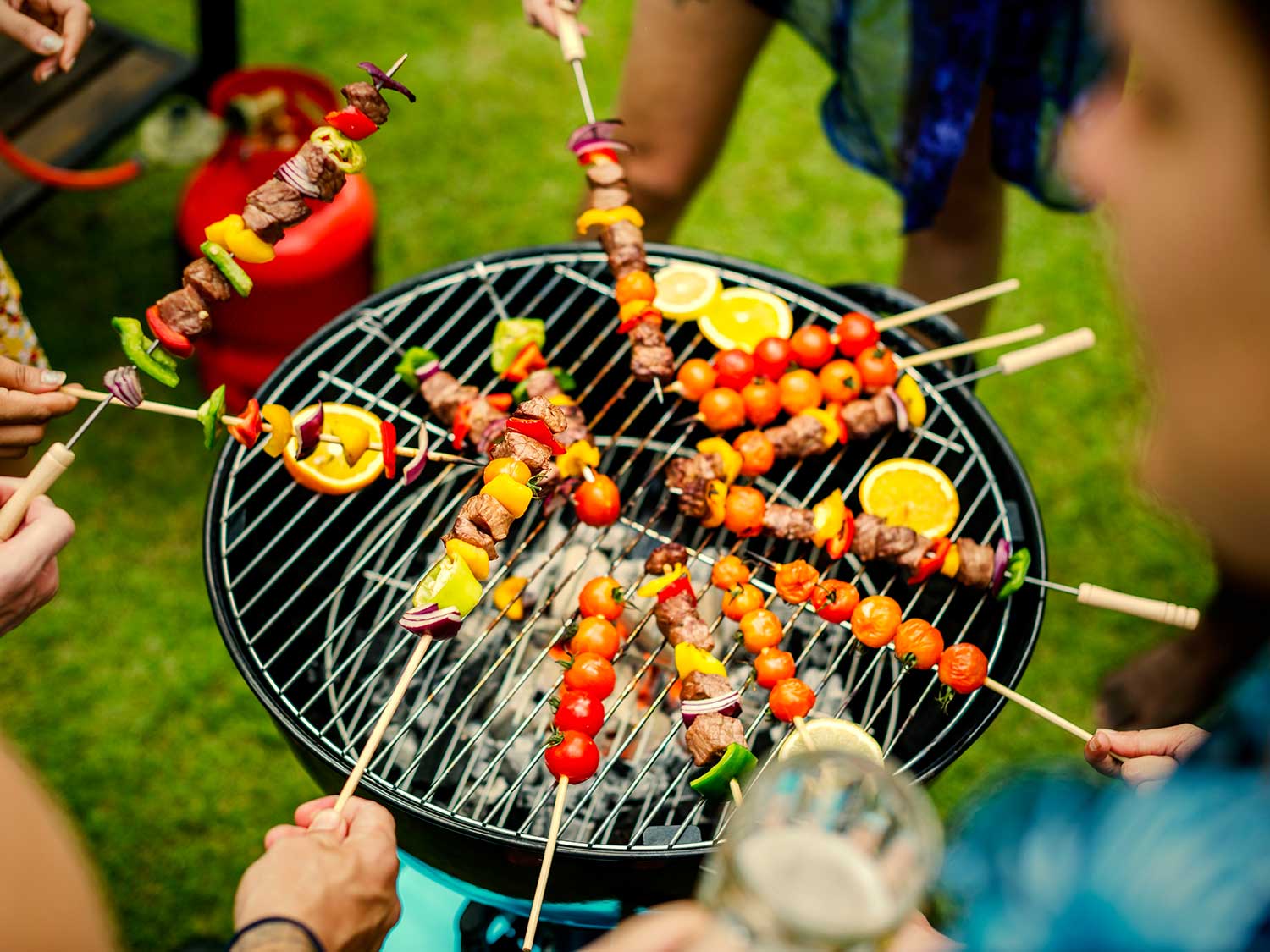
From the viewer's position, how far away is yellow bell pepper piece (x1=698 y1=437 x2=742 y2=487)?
2572 mm

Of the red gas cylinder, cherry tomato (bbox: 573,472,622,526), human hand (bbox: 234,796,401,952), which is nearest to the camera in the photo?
human hand (bbox: 234,796,401,952)

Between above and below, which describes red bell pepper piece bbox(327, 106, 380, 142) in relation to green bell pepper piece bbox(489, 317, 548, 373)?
above

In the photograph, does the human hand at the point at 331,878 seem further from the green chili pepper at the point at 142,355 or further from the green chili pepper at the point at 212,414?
the green chili pepper at the point at 142,355

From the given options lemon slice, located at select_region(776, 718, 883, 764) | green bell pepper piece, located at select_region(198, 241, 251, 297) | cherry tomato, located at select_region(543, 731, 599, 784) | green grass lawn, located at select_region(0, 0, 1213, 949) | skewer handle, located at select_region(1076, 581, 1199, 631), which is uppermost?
green bell pepper piece, located at select_region(198, 241, 251, 297)

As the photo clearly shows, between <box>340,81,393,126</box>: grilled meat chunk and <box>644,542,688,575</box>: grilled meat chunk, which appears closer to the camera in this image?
<box>340,81,393,126</box>: grilled meat chunk

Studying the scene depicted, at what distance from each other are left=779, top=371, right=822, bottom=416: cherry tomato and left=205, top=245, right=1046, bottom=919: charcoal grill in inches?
6.8

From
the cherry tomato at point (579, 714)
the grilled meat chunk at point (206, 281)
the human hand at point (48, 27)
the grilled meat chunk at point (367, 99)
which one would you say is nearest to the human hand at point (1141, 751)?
the cherry tomato at point (579, 714)

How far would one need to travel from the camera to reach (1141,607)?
2230 millimetres

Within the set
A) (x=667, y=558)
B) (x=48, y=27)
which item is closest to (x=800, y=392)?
(x=667, y=558)

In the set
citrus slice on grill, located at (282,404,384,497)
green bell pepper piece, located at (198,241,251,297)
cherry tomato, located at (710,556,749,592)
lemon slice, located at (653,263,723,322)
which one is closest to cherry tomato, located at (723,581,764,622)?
cherry tomato, located at (710,556,749,592)

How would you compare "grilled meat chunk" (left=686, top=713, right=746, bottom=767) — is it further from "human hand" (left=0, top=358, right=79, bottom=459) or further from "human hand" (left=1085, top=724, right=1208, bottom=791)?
"human hand" (left=0, top=358, right=79, bottom=459)

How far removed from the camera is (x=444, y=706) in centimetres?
263

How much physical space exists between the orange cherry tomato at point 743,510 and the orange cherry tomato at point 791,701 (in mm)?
434

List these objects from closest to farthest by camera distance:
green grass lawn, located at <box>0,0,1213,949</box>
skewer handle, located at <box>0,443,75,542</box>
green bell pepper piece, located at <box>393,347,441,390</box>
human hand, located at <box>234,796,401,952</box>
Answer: human hand, located at <box>234,796,401,952</box>, skewer handle, located at <box>0,443,75,542</box>, green bell pepper piece, located at <box>393,347,441,390</box>, green grass lawn, located at <box>0,0,1213,949</box>
